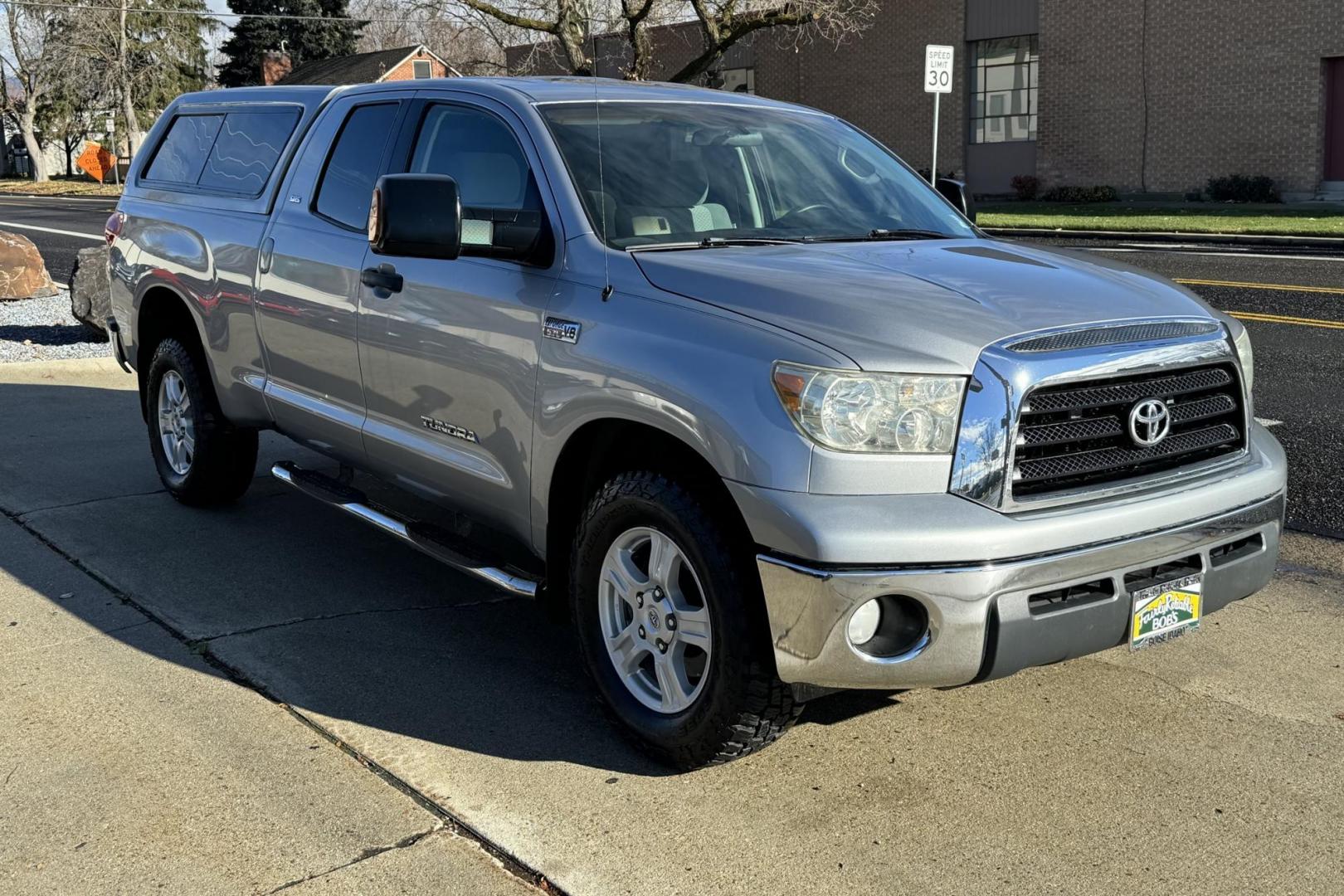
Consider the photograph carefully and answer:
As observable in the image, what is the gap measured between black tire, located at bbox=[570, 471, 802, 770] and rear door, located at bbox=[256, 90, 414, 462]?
1656 millimetres

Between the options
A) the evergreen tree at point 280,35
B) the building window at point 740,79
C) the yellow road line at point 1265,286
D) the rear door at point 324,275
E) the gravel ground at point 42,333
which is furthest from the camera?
the evergreen tree at point 280,35

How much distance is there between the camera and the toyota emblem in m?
3.68

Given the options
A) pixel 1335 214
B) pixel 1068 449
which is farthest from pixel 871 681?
pixel 1335 214

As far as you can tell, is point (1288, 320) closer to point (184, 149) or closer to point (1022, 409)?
point (184, 149)

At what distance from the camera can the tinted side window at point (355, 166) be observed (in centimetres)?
532

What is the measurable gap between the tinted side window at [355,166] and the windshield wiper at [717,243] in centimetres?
146

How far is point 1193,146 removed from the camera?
100ft

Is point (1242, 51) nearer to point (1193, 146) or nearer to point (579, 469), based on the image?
point (1193, 146)

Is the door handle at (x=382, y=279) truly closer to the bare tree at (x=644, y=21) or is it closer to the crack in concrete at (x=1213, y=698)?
the crack in concrete at (x=1213, y=698)

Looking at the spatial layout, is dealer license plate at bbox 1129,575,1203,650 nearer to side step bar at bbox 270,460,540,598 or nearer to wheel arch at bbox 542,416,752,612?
wheel arch at bbox 542,416,752,612

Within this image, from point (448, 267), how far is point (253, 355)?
5.50 feet

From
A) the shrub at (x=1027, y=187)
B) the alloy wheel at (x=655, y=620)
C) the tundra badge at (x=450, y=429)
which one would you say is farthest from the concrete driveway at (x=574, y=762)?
the shrub at (x=1027, y=187)

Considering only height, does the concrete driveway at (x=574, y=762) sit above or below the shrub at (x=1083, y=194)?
below

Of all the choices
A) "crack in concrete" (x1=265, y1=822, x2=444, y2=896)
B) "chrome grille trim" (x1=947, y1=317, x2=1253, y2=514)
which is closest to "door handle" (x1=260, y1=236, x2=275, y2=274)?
"crack in concrete" (x1=265, y1=822, x2=444, y2=896)
